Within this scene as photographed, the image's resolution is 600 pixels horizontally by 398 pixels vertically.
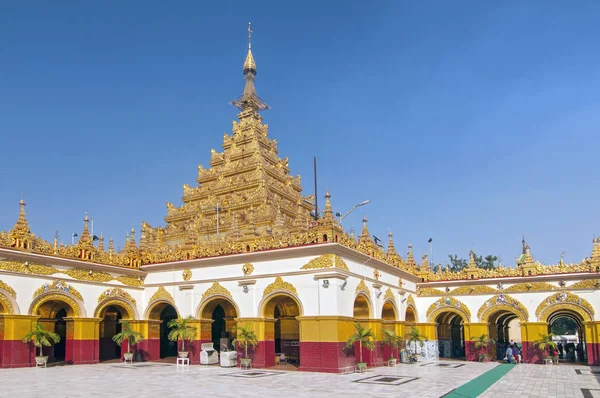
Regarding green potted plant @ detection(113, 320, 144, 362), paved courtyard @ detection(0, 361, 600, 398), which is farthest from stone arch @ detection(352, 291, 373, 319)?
green potted plant @ detection(113, 320, 144, 362)

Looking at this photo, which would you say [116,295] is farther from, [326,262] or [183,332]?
[326,262]

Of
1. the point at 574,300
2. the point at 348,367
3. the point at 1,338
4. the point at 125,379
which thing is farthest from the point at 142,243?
the point at 574,300

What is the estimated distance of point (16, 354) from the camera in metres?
19.3

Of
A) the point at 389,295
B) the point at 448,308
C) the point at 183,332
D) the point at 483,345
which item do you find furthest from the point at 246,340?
the point at 483,345

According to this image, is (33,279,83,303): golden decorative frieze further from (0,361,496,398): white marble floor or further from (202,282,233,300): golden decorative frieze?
(202,282,233,300): golden decorative frieze

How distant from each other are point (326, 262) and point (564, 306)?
13.1 metres

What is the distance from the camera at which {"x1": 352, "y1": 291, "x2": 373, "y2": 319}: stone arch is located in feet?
71.9

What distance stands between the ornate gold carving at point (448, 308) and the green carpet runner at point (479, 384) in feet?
17.4

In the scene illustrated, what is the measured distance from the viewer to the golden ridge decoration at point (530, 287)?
25719 millimetres

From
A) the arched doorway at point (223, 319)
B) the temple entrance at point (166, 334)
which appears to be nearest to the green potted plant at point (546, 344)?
the arched doorway at point (223, 319)

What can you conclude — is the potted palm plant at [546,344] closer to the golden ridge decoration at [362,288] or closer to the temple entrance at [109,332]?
the golden ridge decoration at [362,288]

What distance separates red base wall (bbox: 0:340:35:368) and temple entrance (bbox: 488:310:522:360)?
2075 cm

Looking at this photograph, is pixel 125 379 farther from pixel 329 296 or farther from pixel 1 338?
pixel 329 296

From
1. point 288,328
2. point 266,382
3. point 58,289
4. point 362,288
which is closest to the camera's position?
point 266,382
